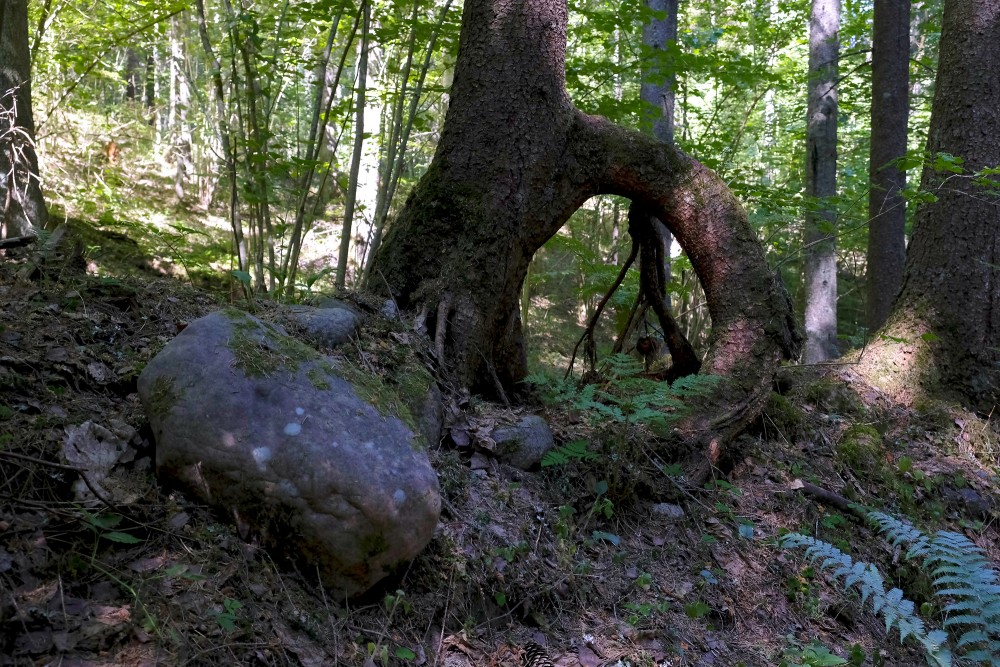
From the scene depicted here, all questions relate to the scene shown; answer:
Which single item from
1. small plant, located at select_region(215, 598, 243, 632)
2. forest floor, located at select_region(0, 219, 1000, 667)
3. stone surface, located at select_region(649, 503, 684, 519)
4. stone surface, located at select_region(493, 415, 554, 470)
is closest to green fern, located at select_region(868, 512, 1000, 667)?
forest floor, located at select_region(0, 219, 1000, 667)

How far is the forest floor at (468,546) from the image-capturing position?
2.15 m

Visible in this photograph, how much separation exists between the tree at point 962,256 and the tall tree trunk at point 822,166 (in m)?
3.81

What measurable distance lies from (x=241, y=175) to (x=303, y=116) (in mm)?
12938

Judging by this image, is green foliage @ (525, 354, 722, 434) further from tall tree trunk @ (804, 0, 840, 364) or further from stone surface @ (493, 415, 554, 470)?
tall tree trunk @ (804, 0, 840, 364)

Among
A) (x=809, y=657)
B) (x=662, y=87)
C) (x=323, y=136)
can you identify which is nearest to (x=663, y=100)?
(x=662, y=87)

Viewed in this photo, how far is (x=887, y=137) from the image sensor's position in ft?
27.9

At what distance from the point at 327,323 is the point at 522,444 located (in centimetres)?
134

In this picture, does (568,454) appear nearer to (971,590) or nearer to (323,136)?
(971,590)

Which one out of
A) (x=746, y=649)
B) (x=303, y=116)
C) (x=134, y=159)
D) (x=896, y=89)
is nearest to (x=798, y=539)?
(x=746, y=649)

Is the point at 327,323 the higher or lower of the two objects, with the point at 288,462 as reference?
higher

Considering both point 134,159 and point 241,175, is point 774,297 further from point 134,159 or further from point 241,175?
point 134,159

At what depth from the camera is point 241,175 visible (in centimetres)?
609

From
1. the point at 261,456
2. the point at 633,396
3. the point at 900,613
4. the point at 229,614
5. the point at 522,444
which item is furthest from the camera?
the point at 633,396

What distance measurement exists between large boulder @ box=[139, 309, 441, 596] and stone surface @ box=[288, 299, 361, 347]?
2.86 ft
